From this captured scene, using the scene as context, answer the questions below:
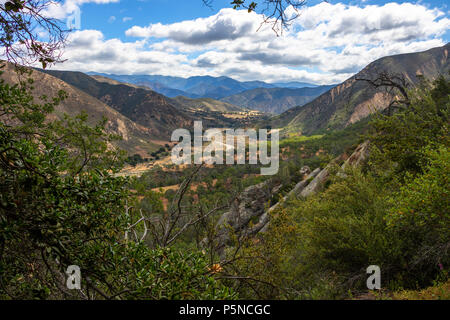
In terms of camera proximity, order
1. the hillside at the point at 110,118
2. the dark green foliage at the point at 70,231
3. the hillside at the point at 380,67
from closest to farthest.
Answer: the dark green foliage at the point at 70,231 → the hillside at the point at 110,118 → the hillside at the point at 380,67

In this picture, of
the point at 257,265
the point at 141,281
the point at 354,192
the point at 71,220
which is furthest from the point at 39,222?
the point at 354,192

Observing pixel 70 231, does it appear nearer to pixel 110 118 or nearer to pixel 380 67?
pixel 110 118

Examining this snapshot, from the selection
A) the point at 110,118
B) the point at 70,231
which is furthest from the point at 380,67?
the point at 70,231

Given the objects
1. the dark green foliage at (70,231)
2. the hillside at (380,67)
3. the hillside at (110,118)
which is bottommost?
the dark green foliage at (70,231)

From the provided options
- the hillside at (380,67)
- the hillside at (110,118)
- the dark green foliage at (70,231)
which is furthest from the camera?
the hillside at (380,67)

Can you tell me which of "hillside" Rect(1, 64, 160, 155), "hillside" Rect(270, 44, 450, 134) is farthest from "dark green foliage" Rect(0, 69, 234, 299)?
"hillside" Rect(270, 44, 450, 134)

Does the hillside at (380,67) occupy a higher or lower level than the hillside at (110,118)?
higher

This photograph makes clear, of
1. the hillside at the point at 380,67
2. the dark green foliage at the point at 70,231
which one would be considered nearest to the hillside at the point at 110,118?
the hillside at the point at 380,67

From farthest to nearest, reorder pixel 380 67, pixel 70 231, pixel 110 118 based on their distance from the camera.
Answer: pixel 380 67 < pixel 110 118 < pixel 70 231

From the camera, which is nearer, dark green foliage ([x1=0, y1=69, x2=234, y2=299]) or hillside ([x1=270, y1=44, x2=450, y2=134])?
dark green foliage ([x1=0, y1=69, x2=234, y2=299])

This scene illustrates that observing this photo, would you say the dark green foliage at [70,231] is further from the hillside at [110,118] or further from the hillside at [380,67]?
the hillside at [380,67]

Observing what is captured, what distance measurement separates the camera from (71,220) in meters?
2.70

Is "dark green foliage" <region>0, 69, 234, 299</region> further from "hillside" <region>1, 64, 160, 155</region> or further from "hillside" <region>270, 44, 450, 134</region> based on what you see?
"hillside" <region>270, 44, 450, 134</region>
